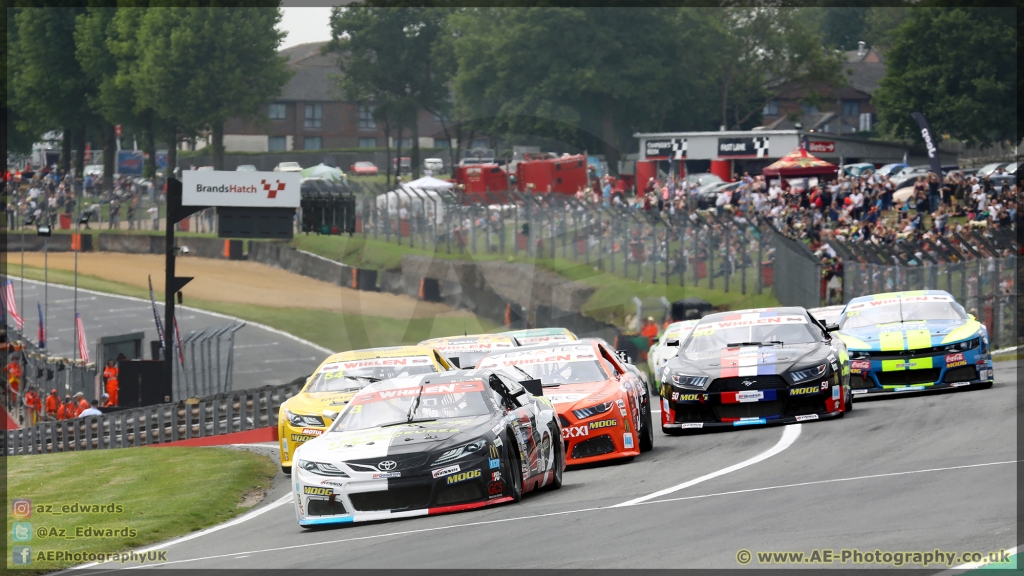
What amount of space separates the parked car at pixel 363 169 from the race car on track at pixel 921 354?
34.3 meters

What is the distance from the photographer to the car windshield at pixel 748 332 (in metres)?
16.5

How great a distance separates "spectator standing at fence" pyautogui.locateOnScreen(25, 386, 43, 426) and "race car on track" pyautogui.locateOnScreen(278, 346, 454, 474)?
19626 millimetres

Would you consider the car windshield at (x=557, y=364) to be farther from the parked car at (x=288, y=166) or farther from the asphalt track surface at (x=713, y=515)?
the parked car at (x=288, y=166)

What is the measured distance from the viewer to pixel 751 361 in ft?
51.6

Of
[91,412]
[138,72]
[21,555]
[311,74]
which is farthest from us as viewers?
[138,72]

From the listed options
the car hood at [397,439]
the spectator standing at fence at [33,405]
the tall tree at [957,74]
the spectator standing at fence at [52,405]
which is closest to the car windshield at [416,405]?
the car hood at [397,439]

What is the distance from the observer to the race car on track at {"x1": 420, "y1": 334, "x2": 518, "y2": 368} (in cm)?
1873

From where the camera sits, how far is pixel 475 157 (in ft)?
189

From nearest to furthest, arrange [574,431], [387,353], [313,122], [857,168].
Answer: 1. [574,431]
2. [387,353]
3. [313,122]
4. [857,168]

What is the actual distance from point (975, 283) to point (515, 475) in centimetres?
1855

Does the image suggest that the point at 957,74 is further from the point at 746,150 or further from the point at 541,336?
the point at 541,336

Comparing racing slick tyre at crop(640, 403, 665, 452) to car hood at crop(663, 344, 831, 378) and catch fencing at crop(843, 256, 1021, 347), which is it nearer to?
car hood at crop(663, 344, 831, 378)

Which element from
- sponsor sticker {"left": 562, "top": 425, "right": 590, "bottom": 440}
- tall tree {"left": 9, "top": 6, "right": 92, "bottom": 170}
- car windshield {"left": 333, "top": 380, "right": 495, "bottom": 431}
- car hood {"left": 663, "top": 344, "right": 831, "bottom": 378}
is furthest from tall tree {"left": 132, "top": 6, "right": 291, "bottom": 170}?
car windshield {"left": 333, "top": 380, "right": 495, "bottom": 431}

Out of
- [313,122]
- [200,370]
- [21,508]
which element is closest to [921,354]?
[21,508]
